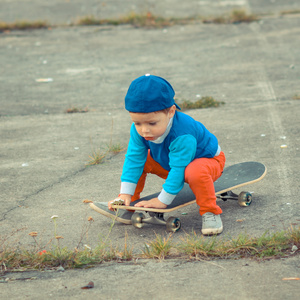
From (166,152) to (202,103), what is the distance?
9.09 feet

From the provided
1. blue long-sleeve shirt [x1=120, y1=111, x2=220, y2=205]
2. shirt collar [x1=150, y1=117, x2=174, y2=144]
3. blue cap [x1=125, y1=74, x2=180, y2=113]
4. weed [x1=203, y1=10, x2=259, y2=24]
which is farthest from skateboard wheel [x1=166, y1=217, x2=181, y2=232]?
weed [x1=203, y1=10, x2=259, y2=24]

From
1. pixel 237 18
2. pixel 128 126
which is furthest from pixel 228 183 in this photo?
pixel 237 18

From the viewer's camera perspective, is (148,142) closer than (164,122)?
No

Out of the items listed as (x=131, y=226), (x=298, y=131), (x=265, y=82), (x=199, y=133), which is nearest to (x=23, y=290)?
(x=131, y=226)

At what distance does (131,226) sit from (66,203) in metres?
0.65

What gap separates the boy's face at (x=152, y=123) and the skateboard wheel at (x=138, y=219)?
1.78 feet

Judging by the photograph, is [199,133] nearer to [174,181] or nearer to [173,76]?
[174,181]

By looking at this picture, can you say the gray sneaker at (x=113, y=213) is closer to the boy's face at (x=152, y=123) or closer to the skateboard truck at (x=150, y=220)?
the skateboard truck at (x=150, y=220)

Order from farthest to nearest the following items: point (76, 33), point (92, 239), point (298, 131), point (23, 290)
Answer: point (76, 33) → point (298, 131) → point (92, 239) → point (23, 290)

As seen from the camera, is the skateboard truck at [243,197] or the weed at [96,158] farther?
the weed at [96,158]

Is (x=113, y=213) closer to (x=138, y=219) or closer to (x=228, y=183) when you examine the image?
(x=138, y=219)

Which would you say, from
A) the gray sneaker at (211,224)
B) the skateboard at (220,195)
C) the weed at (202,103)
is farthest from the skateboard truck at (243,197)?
the weed at (202,103)

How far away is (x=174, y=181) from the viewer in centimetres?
345

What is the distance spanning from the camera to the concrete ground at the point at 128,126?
2934 millimetres
